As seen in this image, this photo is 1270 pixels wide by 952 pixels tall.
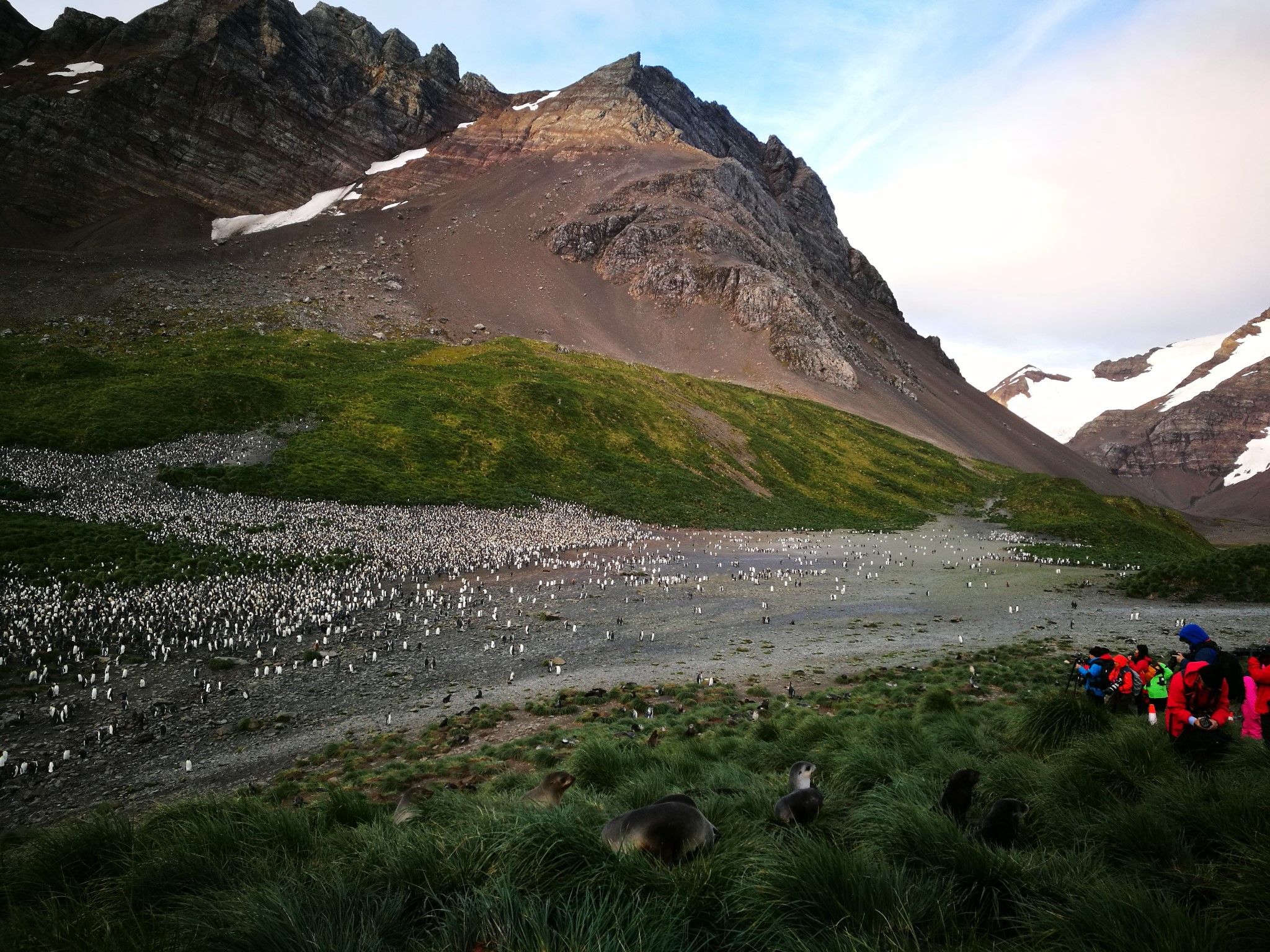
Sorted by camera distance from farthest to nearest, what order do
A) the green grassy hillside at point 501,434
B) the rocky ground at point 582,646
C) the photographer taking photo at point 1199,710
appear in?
the green grassy hillside at point 501,434
the rocky ground at point 582,646
the photographer taking photo at point 1199,710

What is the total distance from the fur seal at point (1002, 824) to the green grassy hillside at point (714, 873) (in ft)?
0.82

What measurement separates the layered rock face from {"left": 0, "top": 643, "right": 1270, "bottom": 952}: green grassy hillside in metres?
166

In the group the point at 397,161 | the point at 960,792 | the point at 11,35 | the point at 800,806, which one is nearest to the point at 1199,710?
the point at 960,792

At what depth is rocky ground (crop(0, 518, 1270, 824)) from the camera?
11.7m

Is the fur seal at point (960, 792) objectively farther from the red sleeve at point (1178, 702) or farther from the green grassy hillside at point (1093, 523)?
the green grassy hillside at point (1093, 523)

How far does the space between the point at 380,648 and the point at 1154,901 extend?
739 inches

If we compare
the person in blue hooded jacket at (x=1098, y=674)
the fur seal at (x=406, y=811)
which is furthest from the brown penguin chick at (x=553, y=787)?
the person in blue hooded jacket at (x=1098, y=674)

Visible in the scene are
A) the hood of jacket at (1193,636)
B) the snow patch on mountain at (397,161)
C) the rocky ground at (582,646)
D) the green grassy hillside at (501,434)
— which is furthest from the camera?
the snow patch on mountain at (397,161)

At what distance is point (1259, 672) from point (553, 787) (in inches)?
302

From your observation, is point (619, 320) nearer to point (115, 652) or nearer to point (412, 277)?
point (412, 277)

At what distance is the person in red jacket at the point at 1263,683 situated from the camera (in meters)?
6.64

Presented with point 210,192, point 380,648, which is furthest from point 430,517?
point 210,192

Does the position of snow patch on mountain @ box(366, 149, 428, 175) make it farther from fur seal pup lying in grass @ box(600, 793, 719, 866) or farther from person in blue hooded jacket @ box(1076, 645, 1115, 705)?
fur seal pup lying in grass @ box(600, 793, 719, 866)

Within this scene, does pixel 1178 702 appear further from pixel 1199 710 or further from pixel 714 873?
pixel 714 873
